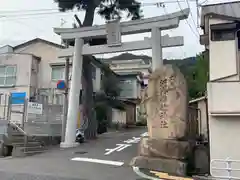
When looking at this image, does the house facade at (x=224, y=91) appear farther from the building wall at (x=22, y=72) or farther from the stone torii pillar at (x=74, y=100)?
the building wall at (x=22, y=72)

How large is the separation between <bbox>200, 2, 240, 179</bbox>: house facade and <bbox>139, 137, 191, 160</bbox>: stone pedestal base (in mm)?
899

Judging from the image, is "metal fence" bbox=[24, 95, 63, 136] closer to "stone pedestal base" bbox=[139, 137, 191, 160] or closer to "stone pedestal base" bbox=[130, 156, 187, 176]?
"stone pedestal base" bbox=[130, 156, 187, 176]

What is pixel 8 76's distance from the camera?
28.0 m

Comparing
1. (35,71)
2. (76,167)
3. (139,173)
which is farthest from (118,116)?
(139,173)

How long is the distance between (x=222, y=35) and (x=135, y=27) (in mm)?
7610

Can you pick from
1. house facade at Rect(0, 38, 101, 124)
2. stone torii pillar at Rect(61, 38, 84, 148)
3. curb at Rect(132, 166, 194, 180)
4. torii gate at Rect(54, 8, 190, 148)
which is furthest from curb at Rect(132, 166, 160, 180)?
house facade at Rect(0, 38, 101, 124)

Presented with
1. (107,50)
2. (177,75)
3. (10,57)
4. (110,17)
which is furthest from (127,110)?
(177,75)

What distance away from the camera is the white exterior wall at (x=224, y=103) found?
29.7ft

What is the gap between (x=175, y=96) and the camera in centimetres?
1012

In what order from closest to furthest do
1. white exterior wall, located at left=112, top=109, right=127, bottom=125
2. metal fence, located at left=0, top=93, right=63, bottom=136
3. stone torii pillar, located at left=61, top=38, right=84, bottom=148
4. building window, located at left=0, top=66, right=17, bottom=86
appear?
1. metal fence, located at left=0, top=93, right=63, bottom=136
2. stone torii pillar, located at left=61, top=38, right=84, bottom=148
3. building window, located at left=0, top=66, right=17, bottom=86
4. white exterior wall, located at left=112, top=109, right=127, bottom=125

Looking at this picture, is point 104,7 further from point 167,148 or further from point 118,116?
point 118,116

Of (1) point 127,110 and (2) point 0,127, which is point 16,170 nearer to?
(2) point 0,127

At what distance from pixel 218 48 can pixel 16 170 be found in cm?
814

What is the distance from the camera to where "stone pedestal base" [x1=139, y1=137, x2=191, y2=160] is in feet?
31.4
